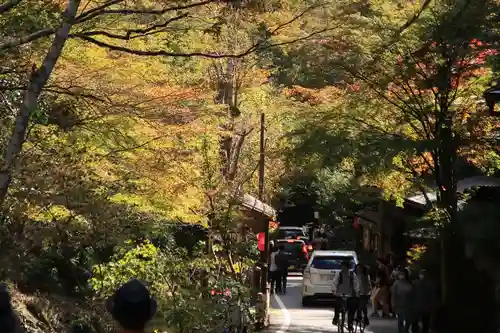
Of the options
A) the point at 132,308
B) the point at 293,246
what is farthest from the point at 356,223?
the point at 132,308

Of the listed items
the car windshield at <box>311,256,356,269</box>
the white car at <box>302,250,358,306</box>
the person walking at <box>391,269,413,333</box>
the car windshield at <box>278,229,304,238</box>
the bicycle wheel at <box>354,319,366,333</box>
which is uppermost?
the car windshield at <box>278,229,304,238</box>

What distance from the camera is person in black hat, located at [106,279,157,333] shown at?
4.41 m

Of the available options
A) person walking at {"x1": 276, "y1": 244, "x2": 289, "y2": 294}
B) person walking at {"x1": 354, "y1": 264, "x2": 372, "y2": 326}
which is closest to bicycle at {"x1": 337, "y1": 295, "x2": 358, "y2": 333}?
person walking at {"x1": 354, "y1": 264, "x2": 372, "y2": 326}

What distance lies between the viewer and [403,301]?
15.8m

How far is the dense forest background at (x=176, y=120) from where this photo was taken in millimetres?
10891

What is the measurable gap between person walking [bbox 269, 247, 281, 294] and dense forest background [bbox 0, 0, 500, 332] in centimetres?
901

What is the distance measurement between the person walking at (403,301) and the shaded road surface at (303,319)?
10.7 feet

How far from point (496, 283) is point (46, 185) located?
7.24m

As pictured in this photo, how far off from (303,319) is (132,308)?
18.2 meters

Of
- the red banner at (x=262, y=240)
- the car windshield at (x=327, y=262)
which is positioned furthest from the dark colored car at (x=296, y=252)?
the red banner at (x=262, y=240)

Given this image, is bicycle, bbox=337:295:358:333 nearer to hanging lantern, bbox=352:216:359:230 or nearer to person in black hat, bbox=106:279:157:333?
person in black hat, bbox=106:279:157:333

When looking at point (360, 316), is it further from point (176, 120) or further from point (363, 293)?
point (176, 120)

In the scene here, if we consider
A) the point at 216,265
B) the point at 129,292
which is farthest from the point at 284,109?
the point at 129,292

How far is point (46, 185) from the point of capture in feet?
39.2
